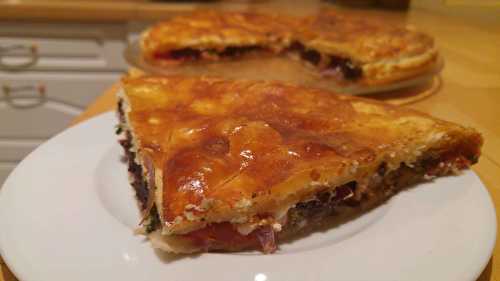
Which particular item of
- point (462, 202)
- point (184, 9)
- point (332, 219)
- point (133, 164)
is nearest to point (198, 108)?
point (133, 164)

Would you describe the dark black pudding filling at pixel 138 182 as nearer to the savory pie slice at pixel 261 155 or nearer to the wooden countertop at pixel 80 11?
the savory pie slice at pixel 261 155

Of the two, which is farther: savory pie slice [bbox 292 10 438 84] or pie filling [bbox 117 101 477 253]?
savory pie slice [bbox 292 10 438 84]

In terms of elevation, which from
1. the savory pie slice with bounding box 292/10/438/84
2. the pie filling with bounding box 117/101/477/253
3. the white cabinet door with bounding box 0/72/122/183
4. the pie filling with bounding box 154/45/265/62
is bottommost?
the white cabinet door with bounding box 0/72/122/183

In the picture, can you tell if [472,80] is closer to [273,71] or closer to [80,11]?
[273,71]

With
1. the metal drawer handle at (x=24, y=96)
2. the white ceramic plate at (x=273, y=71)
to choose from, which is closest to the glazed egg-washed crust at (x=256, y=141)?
the white ceramic plate at (x=273, y=71)

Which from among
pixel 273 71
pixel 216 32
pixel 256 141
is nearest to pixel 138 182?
pixel 256 141

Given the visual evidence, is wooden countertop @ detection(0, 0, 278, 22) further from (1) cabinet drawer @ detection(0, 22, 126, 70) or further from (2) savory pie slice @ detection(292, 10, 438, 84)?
(2) savory pie slice @ detection(292, 10, 438, 84)

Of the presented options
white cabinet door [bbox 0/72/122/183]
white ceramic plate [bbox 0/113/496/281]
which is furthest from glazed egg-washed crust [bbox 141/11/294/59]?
white ceramic plate [bbox 0/113/496/281]
